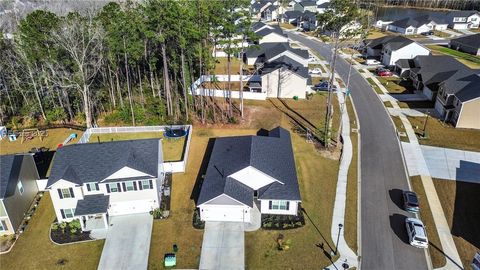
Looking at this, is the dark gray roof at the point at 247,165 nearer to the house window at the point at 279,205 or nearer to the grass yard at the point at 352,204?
the house window at the point at 279,205

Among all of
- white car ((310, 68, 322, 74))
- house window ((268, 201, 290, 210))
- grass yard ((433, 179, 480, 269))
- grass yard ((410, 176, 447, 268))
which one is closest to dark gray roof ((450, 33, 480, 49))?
white car ((310, 68, 322, 74))

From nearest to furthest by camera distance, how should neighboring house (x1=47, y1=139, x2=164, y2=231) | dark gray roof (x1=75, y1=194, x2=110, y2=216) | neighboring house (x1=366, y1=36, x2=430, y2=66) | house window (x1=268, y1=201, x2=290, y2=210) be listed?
dark gray roof (x1=75, y1=194, x2=110, y2=216) < neighboring house (x1=47, y1=139, x2=164, y2=231) < house window (x1=268, y1=201, x2=290, y2=210) < neighboring house (x1=366, y1=36, x2=430, y2=66)

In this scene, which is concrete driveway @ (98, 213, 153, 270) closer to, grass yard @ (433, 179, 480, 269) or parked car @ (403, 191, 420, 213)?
parked car @ (403, 191, 420, 213)

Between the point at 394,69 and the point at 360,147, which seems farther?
Result: the point at 394,69

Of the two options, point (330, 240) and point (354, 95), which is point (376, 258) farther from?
point (354, 95)

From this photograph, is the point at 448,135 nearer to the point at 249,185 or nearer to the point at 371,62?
the point at 249,185

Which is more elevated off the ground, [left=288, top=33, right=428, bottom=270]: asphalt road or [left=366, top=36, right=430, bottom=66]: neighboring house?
[left=366, top=36, right=430, bottom=66]: neighboring house

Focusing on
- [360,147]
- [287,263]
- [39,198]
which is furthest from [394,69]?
[39,198]

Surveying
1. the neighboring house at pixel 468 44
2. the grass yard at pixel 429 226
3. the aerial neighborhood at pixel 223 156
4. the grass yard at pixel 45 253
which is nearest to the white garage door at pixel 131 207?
the aerial neighborhood at pixel 223 156
